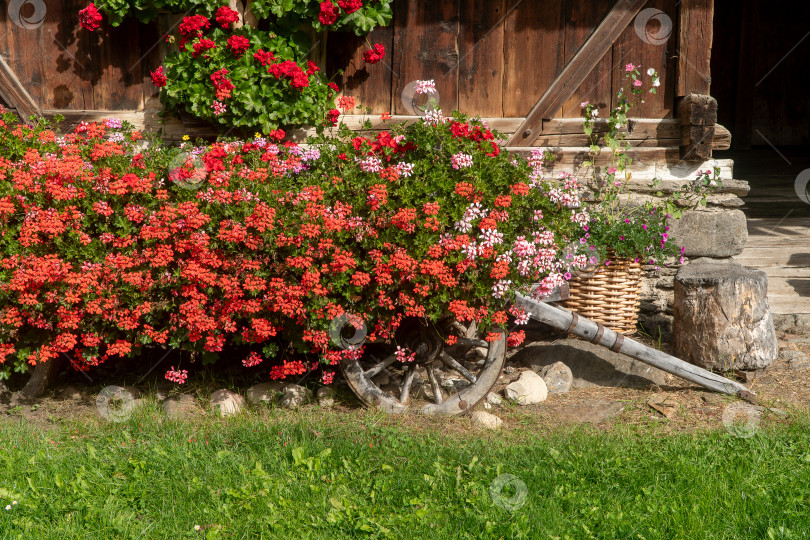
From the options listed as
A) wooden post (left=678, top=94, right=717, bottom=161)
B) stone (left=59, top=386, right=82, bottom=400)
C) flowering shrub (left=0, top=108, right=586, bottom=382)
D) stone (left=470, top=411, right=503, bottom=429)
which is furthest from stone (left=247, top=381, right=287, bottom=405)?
wooden post (left=678, top=94, right=717, bottom=161)

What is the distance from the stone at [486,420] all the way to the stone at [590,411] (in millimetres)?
378

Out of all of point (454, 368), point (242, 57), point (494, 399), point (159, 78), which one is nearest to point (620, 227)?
point (494, 399)

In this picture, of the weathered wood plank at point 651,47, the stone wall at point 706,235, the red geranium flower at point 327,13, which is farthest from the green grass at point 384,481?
the weathered wood plank at point 651,47

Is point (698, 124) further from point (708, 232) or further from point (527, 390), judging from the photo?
point (527, 390)

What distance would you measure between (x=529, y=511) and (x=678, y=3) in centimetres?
407

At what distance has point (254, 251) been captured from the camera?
159 inches

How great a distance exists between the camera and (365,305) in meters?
4.06

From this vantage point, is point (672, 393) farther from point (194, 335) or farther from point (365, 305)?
point (194, 335)

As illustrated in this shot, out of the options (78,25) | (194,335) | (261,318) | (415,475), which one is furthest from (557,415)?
(78,25)

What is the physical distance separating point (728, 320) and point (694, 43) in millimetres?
2130

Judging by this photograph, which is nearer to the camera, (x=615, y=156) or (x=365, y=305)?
(x=365, y=305)

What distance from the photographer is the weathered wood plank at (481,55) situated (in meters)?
5.67

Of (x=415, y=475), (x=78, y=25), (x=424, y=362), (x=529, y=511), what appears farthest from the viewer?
(x=78, y=25)

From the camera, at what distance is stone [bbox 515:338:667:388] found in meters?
5.02
